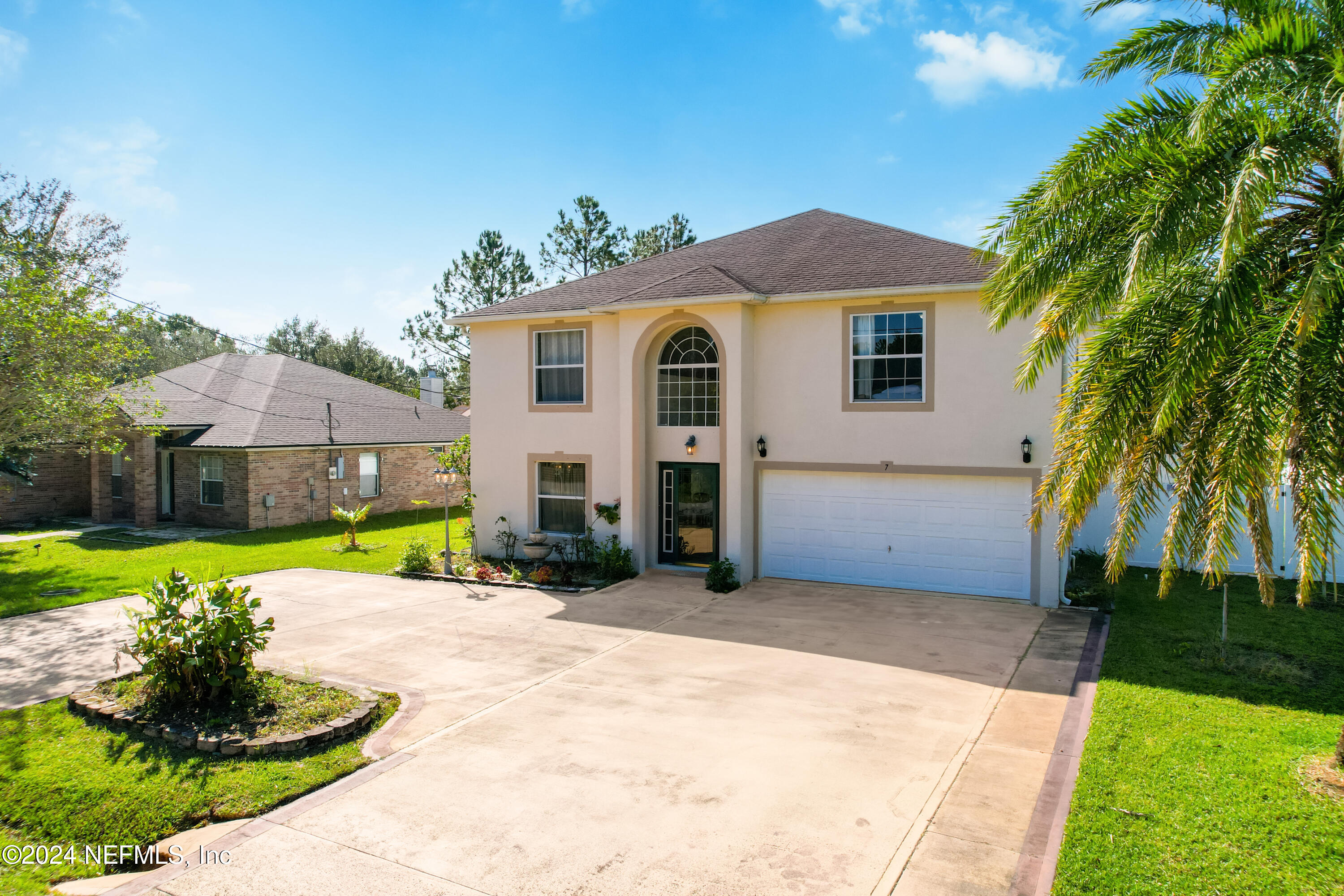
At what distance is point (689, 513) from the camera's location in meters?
15.4

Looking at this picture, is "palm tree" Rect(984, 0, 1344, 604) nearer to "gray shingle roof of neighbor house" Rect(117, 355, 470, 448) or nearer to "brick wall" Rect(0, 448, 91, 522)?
"gray shingle roof of neighbor house" Rect(117, 355, 470, 448)

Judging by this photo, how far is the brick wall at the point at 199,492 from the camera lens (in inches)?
837

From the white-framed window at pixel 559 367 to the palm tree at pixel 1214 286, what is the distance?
10.8 meters

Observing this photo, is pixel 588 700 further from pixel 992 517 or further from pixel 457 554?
pixel 457 554

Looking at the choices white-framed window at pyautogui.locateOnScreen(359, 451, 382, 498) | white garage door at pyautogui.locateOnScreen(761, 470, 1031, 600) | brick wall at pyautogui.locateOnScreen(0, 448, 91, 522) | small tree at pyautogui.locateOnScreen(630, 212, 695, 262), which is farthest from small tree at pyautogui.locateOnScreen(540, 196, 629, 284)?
white garage door at pyautogui.locateOnScreen(761, 470, 1031, 600)

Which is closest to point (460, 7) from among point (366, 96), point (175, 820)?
point (366, 96)

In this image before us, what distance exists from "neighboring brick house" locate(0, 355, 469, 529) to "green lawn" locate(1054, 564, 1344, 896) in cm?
1960

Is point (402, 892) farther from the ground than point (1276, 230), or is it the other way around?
point (1276, 230)

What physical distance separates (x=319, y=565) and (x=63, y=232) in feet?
90.7

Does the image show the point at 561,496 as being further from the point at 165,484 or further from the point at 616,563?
the point at 165,484

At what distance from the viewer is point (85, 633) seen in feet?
35.2

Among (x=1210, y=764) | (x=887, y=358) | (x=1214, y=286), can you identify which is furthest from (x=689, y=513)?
(x=1214, y=286)

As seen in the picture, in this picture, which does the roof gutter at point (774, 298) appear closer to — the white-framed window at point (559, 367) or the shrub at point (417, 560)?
the white-framed window at point (559, 367)

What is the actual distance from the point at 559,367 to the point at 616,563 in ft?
15.9
